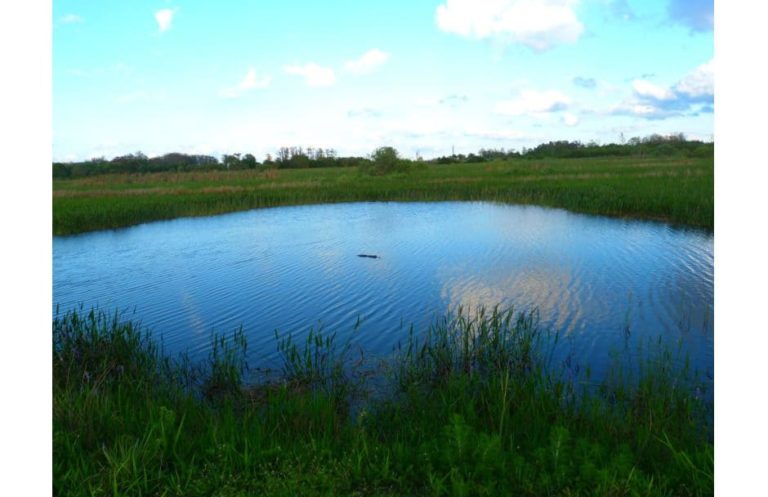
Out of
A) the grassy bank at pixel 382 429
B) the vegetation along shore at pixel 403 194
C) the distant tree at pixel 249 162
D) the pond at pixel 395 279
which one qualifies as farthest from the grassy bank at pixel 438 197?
the distant tree at pixel 249 162

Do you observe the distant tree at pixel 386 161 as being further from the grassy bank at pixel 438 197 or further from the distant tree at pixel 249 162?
the distant tree at pixel 249 162

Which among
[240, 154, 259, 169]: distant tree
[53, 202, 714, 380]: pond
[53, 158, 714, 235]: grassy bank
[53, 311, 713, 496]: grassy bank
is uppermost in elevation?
[240, 154, 259, 169]: distant tree

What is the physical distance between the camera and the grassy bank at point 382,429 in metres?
3.29

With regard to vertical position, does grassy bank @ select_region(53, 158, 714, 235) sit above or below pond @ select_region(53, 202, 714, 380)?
above

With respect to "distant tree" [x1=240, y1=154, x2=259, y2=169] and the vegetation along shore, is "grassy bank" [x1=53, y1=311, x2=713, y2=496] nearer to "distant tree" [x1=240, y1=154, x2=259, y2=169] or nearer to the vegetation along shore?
the vegetation along shore

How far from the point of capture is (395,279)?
1073 cm

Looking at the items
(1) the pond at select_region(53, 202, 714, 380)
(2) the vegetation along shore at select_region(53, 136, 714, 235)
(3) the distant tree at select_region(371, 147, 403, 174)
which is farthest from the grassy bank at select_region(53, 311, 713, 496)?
(3) the distant tree at select_region(371, 147, 403, 174)

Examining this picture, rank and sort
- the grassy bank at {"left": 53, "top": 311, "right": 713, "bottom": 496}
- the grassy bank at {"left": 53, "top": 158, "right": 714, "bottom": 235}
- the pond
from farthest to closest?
the grassy bank at {"left": 53, "top": 158, "right": 714, "bottom": 235}, the pond, the grassy bank at {"left": 53, "top": 311, "right": 713, "bottom": 496}

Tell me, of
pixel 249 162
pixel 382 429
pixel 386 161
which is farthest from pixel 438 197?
pixel 249 162

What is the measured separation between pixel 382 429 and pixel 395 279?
6456 millimetres

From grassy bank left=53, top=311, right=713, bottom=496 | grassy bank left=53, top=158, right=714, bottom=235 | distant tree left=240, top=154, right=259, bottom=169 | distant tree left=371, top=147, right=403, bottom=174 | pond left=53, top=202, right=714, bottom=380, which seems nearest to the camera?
grassy bank left=53, top=311, right=713, bottom=496

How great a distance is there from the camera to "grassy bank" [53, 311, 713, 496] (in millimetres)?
3285

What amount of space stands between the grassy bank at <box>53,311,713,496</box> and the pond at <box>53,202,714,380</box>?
99 centimetres
